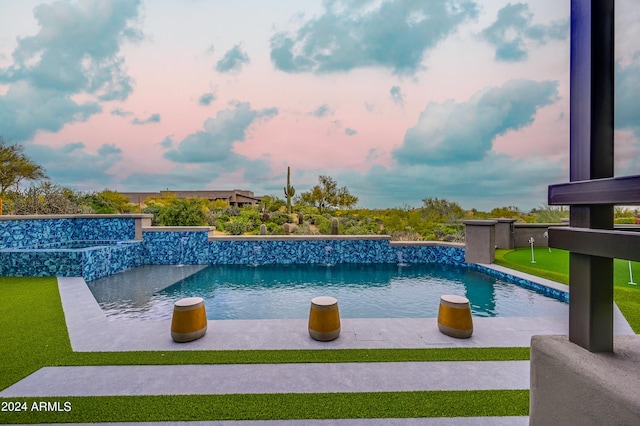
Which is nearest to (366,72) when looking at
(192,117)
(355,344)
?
(192,117)

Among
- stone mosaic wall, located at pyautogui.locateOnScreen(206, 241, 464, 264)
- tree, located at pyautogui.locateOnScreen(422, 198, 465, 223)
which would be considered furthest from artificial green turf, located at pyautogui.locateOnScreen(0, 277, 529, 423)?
tree, located at pyautogui.locateOnScreen(422, 198, 465, 223)

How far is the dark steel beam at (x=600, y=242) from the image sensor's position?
1478mm

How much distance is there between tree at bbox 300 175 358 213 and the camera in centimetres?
3031

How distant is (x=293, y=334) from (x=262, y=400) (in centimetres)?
171

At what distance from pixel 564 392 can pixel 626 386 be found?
32 cm

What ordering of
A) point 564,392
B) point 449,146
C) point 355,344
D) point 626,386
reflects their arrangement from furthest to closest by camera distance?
point 449,146 < point 355,344 < point 564,392 < point 626,386

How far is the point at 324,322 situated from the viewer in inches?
173

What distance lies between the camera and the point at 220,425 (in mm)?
2639

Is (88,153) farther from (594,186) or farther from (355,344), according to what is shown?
(594,186)

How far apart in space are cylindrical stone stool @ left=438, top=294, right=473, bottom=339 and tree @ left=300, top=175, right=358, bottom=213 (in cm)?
2564

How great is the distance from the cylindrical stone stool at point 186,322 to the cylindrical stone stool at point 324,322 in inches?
67.4

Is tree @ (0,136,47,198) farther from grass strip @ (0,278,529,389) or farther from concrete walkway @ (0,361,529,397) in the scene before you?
concrete walkway @ (0,361,529,397)

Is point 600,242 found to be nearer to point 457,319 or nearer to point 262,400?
point 262,400

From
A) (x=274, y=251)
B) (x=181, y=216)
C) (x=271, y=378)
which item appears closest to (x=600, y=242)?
(x=271, y=378)
